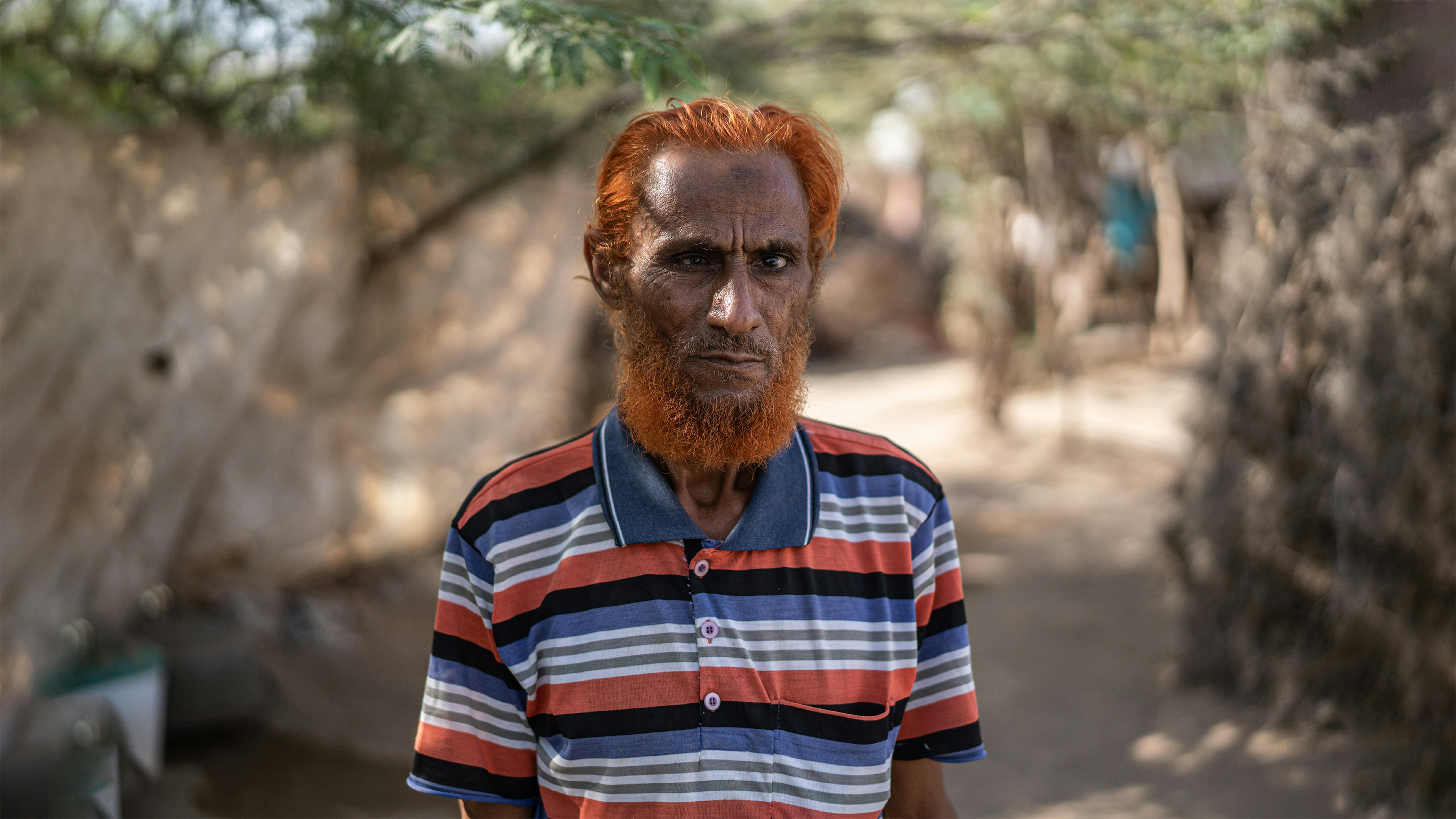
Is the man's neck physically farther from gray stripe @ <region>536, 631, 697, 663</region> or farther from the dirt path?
the dirt path

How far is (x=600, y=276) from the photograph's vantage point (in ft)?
4.59

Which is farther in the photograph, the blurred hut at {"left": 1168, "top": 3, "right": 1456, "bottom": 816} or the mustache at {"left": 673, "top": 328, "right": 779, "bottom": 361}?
the blurred hut at {"left": 1168, "top": 3, "right": 1456, "bottom": 816}

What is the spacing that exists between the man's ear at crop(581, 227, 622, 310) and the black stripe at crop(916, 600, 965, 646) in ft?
2.03

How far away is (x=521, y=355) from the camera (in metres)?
6.54

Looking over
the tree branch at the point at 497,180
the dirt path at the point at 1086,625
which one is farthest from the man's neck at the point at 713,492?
the dirt path at the point at 1086,625

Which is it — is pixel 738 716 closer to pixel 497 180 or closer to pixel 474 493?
pixel 474 493

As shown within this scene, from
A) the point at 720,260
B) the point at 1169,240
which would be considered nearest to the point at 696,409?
the point at 720,260

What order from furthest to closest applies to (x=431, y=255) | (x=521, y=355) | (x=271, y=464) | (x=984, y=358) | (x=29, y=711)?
1. (x=984, y=358)
2. (x=521, y=355)
3. (x=431, y=255)
4. (x=271, y=464)
5. (x=29, y=711)

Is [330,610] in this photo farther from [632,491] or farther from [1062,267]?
[1062,267]

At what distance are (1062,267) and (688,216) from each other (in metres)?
9.21

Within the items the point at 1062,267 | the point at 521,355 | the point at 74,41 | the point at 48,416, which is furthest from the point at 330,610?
the point at 1062,267

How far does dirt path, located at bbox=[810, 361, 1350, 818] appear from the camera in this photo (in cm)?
389

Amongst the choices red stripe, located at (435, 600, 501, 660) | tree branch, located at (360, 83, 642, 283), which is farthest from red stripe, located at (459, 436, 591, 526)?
tree branch, located at (360, 83, 642, 283)

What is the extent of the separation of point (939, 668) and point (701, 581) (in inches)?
14.9
